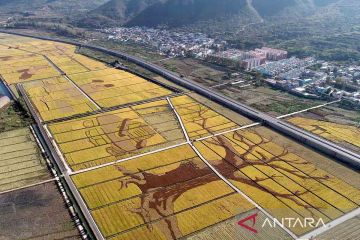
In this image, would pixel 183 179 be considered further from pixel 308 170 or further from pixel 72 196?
pixel 308 170

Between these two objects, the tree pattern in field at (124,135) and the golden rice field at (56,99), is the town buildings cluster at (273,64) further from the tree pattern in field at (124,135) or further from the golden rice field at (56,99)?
the golden rice field at (56,99)

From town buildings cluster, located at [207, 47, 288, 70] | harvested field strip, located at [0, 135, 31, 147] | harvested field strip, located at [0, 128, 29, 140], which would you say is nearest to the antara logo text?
harvested field strip, located at [0, 135, 31, 147]

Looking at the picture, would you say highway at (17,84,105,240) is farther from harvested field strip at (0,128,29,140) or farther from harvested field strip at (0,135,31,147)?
harvested field strip at (0,135,31,147)

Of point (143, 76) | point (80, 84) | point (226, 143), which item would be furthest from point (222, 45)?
point (226, 143)

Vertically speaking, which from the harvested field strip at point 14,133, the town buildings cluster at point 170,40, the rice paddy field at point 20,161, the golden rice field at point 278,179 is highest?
the rice paddy field at point 20,161

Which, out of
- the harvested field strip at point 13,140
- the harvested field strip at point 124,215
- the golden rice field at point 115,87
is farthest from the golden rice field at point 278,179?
the harvested field strip at point 13,140

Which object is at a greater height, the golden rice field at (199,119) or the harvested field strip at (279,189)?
the harvested field strip at (279,189)
